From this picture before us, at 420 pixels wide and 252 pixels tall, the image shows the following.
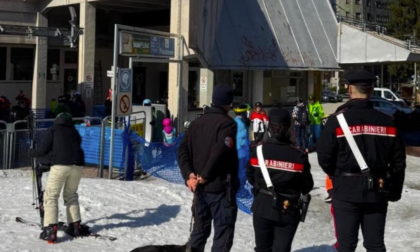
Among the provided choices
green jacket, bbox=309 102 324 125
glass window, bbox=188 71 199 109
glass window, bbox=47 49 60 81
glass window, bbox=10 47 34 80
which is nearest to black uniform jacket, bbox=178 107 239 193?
glass window, bbox=188 71 199 109

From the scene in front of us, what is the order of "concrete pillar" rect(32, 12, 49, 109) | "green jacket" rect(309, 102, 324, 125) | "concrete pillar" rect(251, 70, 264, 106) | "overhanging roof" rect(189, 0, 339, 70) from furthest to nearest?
1. "concrete pillar" rect(251, 70, 264, 106)
2. "concrete pillar" rect(32, 12, 49, 109)
3. "green jacket" rect(309, 102, 324, 125)
4. "overhanging roof" rect(189, 0, 339, 70)

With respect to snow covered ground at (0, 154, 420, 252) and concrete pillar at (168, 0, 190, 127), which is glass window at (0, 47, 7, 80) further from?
snow covered ground at (0, 154, 420, 252)

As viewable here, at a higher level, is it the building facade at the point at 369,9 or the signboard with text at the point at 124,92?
the building facade at the point at 369,9

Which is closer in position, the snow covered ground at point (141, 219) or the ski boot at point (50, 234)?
the ski boot at point (50, 234)

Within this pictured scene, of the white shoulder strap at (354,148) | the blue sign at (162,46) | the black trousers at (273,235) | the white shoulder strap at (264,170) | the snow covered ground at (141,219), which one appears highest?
the blue sign at (162,46)

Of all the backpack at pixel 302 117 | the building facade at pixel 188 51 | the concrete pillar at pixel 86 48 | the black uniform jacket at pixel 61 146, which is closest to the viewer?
the black uniform jacket at pixel 61 146

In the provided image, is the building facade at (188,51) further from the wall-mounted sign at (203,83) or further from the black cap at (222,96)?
the black cap at (222,96)

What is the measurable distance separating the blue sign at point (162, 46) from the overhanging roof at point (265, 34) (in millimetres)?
→ 1271

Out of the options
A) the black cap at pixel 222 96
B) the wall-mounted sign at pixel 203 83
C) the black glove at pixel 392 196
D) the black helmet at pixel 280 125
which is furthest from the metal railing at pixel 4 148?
the black glove at pixel 392 196


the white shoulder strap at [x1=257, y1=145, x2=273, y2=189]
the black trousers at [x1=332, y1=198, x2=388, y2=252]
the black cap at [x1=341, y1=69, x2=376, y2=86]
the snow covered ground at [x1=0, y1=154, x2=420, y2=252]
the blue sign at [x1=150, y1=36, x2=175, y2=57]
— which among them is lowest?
the snow covered ground at [x1=0, y1=154, x2=420, y2=252]

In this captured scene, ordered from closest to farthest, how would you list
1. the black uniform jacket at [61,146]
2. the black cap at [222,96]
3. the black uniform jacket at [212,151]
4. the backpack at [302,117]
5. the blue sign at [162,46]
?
the black uniform jacket at [212,151] < the black cap at [222,96] < the black uniform jacket at [61,146] < the blue sign at [162,46] < the backpack at [302,117]

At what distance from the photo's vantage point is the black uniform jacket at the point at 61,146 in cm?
754

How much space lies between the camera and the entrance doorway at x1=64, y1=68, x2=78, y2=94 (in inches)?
969

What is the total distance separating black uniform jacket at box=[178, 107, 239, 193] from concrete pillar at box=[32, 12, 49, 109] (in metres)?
15.9
